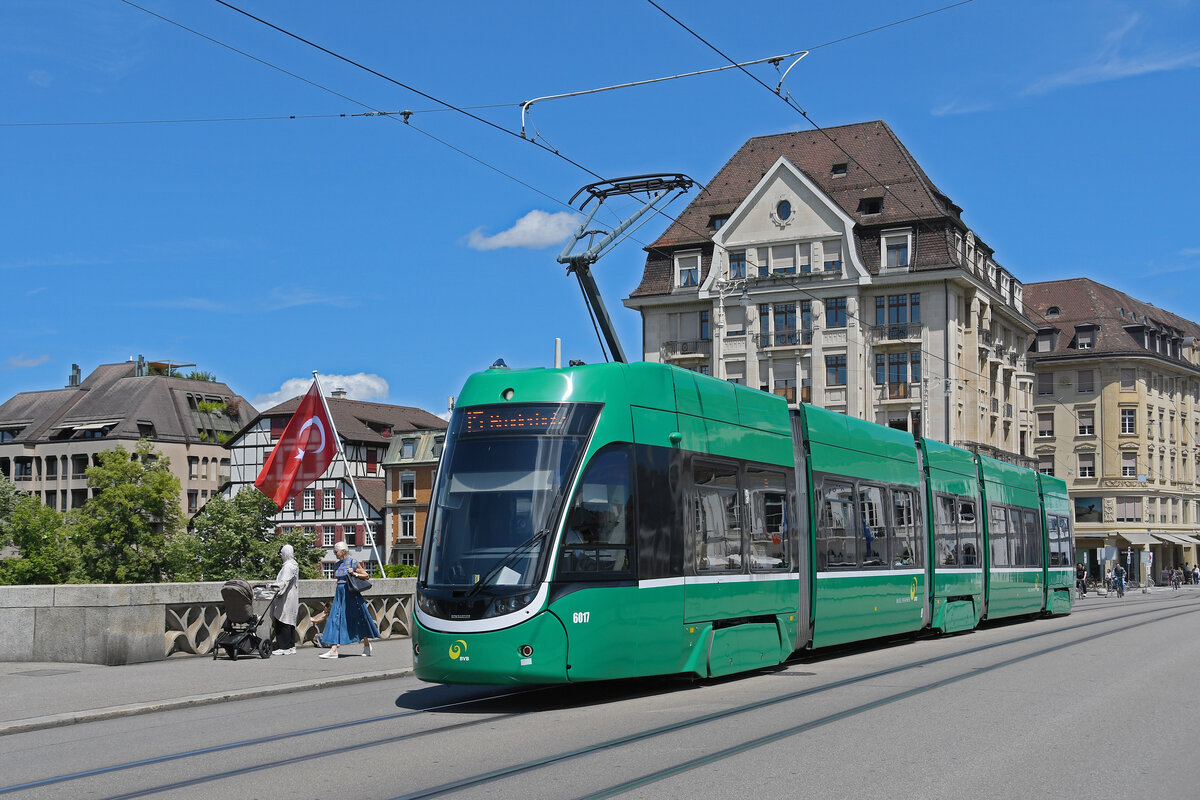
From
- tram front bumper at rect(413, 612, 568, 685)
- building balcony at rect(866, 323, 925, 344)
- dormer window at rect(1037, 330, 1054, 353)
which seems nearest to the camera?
tram front bumper at rect(413, 612, 568, 685)

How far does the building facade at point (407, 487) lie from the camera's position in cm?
8794

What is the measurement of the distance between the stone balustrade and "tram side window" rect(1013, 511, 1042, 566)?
17.3 metres

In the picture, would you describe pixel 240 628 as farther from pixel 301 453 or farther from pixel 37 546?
pixel 37 546

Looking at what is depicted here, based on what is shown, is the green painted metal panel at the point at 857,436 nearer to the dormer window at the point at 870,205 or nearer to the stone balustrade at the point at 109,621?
the stone balustrade at the point at 109,621

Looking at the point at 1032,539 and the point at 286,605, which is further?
the point at 1032,539

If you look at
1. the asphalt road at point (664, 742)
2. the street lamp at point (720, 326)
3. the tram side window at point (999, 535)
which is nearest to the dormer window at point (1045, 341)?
the street lamp at point (720, 326)

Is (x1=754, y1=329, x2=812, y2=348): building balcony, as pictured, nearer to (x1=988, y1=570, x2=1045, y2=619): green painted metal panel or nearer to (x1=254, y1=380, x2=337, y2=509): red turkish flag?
(x1=988, y1=570, x2=1045, y2=619): green painted metal panel

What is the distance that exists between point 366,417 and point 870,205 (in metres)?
48.3

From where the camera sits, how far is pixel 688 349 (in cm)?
6662

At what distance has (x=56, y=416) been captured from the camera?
124 metres

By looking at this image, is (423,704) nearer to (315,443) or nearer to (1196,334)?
(315,443)

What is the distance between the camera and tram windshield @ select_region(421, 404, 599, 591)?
11867 mm

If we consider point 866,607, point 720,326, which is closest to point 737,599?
point 866,607

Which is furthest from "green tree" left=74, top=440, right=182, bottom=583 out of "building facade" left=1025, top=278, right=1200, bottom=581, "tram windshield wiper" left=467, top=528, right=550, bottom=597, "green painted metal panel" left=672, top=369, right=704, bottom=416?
"tram windshield wiper" left=467, top=528, right=550, bottom=597
